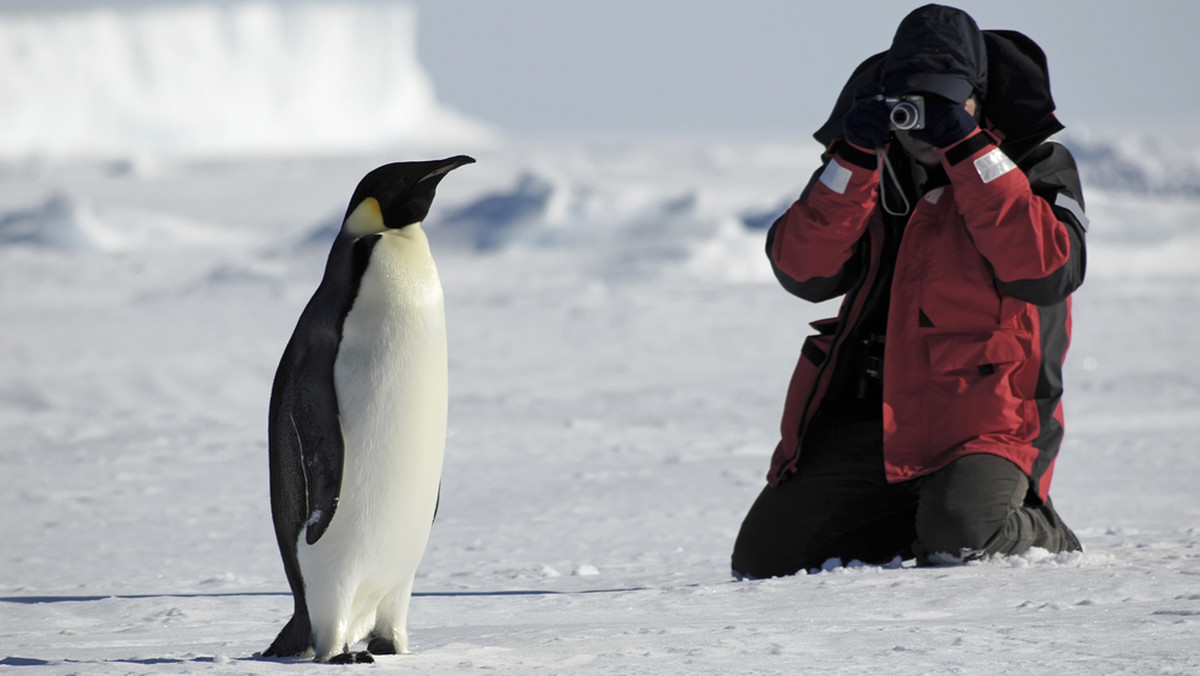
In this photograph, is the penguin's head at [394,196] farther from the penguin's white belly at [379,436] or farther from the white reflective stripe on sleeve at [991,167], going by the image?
the white reflective stripe on sleeve at [991,167]

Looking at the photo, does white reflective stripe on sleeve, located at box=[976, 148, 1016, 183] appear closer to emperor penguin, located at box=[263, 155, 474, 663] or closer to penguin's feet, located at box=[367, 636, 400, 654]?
emperor penguin, located at box=[263, 155, 474, 663]

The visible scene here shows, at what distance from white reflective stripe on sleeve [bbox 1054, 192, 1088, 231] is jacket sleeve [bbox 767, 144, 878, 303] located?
0.33 meters

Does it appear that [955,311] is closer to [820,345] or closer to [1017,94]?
[820,345]

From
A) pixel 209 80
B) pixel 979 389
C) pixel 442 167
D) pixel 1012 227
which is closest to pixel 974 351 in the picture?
pixel 979 389

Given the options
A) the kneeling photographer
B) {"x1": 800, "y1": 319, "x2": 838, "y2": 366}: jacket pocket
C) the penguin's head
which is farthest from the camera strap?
the penguin's head

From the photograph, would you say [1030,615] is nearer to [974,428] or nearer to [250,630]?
[974,428]

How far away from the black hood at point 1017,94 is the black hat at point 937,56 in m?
0.05

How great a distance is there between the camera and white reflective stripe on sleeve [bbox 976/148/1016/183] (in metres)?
2.34

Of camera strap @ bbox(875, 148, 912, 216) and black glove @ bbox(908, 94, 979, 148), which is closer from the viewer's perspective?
black glove @ bbox(908, 94, 979, 148)

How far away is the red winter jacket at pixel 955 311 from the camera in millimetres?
2447

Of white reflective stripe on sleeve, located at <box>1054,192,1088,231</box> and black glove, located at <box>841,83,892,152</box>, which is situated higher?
black glove, located at <box>841,83,892,152</box>

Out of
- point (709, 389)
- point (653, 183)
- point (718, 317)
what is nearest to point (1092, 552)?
point (709, 389)

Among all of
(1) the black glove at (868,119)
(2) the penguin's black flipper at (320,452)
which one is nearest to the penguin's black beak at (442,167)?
(2) the penguin's black flipper at (320,452)

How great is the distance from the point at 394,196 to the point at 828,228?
912 millimetres
